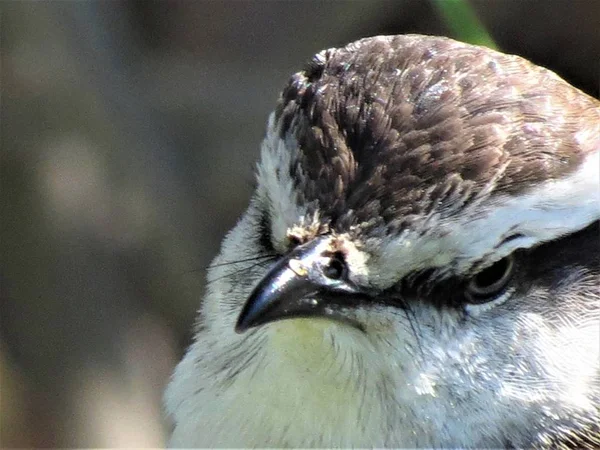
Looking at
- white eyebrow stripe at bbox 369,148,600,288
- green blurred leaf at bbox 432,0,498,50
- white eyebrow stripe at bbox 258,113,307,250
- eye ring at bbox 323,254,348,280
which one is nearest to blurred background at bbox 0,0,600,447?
green blurred leaf at bbox 432,0,498,50

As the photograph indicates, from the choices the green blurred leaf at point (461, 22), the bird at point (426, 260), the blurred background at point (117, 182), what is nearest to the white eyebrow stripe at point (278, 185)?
the bird at point (426, 260)

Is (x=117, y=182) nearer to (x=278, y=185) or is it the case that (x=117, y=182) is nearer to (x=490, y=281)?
(x=278, y=185)

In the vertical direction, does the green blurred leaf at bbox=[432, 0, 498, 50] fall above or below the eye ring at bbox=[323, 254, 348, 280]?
above

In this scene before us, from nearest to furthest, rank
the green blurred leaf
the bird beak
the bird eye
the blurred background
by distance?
the bird beak → the bird eye → the green blurred leaf → the blurred background

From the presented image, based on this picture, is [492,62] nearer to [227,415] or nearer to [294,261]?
[294,261]

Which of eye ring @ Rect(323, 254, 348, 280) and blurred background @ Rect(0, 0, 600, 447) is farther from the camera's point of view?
blurred background @ Rect(0, 0, 600, 447)

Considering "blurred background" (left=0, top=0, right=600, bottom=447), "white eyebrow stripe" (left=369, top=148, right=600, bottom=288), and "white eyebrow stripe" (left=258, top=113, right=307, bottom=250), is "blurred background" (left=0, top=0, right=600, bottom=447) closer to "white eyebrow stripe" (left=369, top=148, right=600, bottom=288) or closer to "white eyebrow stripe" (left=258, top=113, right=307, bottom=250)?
"white eyebrow stripe" (left=258, top=113, right=307, bottom=250)

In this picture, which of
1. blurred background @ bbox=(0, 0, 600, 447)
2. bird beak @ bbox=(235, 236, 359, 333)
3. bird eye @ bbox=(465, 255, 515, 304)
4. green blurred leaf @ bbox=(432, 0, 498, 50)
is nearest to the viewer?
bird beak @ bbox=(235, 236, 359, 333)

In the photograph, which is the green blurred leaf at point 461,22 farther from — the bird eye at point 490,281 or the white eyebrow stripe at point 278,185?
the bird eye at point 490,281

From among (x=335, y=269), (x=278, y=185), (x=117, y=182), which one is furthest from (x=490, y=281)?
(x=117, y=182)
